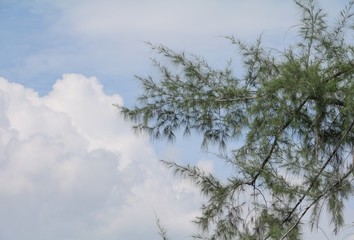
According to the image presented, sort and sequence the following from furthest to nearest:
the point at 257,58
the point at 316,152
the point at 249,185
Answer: the point at 257,58 → the point at 249,185 → the point at 316,152

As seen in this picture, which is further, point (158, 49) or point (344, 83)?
point (158, 49)

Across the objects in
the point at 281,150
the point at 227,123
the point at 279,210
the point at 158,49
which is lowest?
the point at 279,210

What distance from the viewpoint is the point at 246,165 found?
4.53 metres

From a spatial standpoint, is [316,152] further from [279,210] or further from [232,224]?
[232,224]

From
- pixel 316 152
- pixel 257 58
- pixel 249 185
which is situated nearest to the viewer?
pixel 316 152

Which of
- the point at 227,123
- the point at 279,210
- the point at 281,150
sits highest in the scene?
the point at 227,123

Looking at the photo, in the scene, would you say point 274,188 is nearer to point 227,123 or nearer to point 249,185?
point 249,185

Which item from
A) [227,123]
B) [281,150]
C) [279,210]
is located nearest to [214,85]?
[227,123]

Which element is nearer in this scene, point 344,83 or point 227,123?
point 344,83

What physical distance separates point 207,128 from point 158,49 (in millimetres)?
707

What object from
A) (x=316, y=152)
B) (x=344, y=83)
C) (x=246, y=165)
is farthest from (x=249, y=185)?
(x=344, y=83)

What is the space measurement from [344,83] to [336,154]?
54 centimetres

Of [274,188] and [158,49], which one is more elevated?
[158,49]

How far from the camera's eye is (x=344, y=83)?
175 inches
